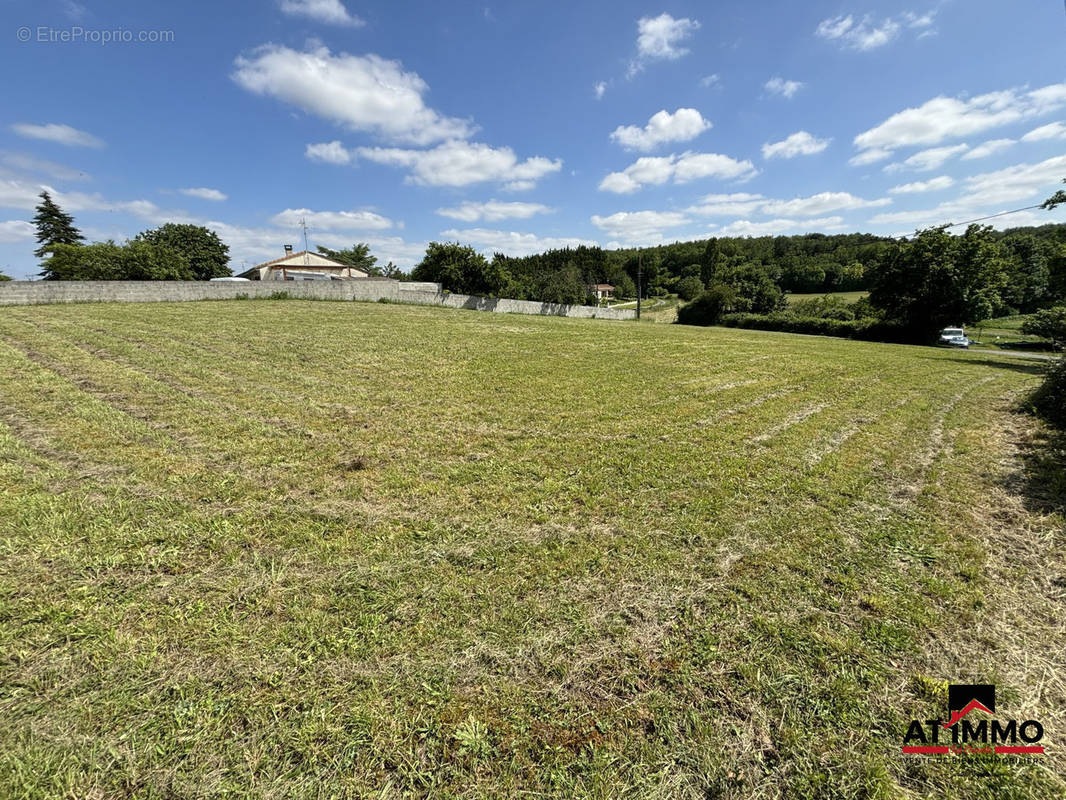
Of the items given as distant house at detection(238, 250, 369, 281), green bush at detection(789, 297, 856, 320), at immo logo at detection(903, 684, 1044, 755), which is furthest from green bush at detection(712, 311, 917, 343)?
distant house at detection(238, 250, 369, 281)

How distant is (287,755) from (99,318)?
19013 mm

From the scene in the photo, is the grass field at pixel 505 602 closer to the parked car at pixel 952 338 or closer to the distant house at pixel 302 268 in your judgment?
the parked car at pixel 952 338

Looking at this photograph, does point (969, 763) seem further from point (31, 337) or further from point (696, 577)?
point (31, 337)

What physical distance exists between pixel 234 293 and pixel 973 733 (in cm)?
3060

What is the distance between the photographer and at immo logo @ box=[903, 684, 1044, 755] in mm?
1897

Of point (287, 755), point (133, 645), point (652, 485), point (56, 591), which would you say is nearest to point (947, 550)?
point (652, 485)

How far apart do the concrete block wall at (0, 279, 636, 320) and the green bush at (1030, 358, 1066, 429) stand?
29.6 meters

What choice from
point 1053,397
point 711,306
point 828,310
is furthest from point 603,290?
point 1053,397

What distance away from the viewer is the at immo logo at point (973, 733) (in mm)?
A: 1897

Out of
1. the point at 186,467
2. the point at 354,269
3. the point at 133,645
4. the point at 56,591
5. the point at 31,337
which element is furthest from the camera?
the point at 354,269

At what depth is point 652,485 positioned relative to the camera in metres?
4.34

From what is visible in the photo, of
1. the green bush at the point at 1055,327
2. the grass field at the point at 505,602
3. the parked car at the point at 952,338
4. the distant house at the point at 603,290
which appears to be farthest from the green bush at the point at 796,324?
the grass field at the point at 505,602

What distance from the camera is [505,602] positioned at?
2666mm

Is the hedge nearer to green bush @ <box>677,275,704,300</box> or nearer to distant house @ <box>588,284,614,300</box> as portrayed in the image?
green bush @ <box>677,275,704,300</box>
